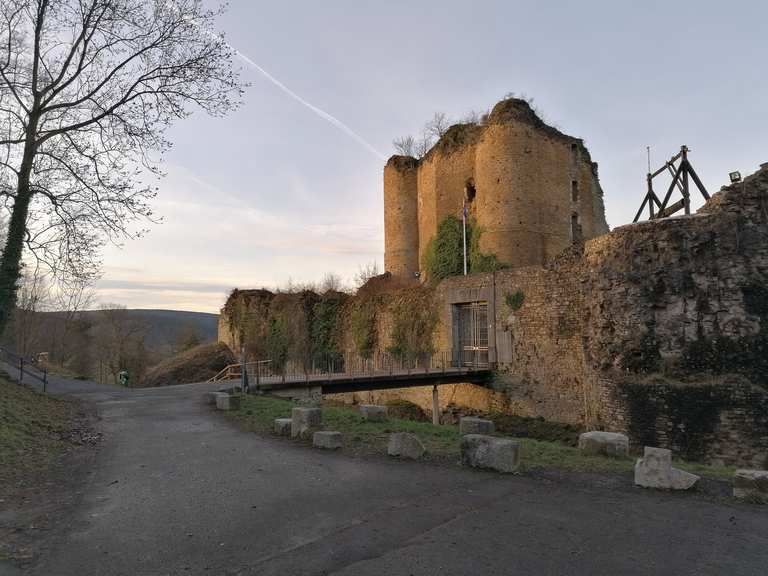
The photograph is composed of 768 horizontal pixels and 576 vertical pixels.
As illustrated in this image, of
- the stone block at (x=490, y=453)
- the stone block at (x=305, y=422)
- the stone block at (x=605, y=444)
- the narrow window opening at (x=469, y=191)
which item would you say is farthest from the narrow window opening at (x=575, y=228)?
the stone block at (x=490, y=453)

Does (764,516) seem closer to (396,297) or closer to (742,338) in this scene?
(742,338)

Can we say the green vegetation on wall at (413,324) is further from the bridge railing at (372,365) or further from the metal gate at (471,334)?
the metal gate at (471,334)

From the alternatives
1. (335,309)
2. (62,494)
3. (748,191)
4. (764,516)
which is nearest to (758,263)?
(748,191)

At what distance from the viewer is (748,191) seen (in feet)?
38.9

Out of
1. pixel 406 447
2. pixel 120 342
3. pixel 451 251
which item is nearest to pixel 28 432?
pixel 406 447

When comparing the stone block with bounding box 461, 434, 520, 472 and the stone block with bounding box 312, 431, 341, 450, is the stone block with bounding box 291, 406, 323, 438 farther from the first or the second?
the stone block with bounding box 461, 434, 520, 472

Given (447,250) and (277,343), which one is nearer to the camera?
(447,250)

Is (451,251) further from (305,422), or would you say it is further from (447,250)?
(305,422)

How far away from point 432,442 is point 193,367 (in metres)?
26.4

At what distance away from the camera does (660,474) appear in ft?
18.4

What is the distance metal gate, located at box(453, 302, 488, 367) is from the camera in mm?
20891

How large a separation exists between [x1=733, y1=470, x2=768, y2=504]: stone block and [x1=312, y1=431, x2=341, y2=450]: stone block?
4901 millimetres

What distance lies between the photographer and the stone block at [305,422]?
27.8 ft

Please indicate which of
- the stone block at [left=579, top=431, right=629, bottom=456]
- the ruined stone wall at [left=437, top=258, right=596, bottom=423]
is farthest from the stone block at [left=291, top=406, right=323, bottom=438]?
the ruined stone wall at [left=437, top=258, right=596, bottom=423]
